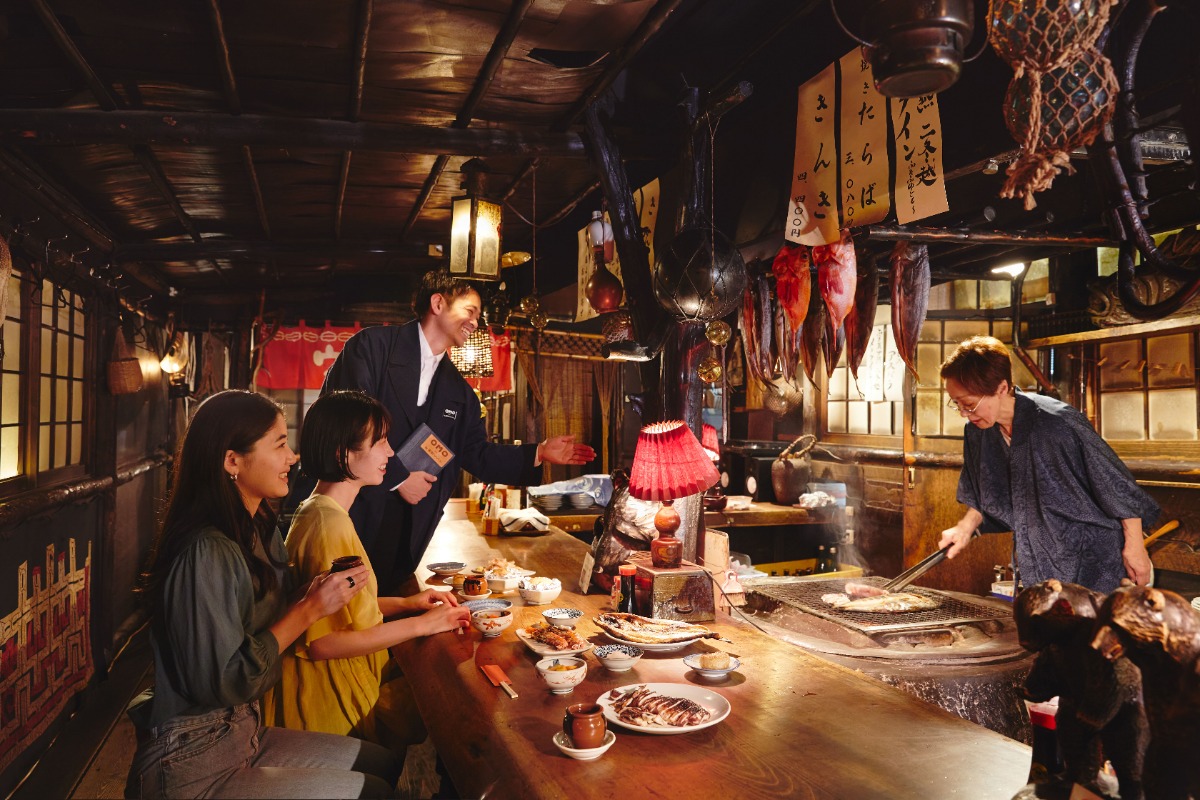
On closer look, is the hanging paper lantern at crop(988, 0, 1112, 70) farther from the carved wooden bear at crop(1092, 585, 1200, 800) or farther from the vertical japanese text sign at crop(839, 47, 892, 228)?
the vertical japanese text sign at crop(839, 47, 892, 228)

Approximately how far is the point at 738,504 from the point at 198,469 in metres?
6.40

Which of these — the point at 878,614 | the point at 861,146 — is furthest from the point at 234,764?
the point at 861,146

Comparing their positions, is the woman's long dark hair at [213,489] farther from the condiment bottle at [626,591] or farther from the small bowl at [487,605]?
the condiment bottle at [626,591]

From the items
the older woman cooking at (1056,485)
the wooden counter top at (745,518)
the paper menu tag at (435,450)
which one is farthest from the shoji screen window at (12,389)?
the older woman cooking at (1056,485)

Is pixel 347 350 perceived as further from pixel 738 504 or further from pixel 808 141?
pixel 738 504

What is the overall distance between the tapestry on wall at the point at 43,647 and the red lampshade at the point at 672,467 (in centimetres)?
459

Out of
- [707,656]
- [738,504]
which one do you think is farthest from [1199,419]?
[707,656]

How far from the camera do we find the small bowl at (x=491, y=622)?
10.7 ft

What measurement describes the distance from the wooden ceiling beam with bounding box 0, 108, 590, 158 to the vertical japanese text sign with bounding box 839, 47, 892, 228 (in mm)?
1768

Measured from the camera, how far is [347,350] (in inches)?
179

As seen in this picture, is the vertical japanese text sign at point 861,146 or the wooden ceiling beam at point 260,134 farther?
the wooden ceiling beam at point 260,134

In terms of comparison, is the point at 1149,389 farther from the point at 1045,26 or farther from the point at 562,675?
the point at 562,675

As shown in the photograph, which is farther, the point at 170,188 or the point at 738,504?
the point at 738,504

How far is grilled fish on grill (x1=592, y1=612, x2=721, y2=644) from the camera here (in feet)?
10.0
